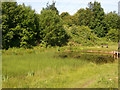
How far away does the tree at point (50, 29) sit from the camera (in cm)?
2897

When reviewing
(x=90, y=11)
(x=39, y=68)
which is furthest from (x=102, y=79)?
(x=90, y=11)

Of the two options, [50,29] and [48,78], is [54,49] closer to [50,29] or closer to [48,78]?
[50,29]

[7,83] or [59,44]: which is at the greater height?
[59,44]

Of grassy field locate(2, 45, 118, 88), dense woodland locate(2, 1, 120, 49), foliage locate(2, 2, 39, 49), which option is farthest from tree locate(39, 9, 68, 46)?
grassy field locate(2, 45, 118, 88)

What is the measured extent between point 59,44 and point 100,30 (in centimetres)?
1770

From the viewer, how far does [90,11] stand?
150 feet

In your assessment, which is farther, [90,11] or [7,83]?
[90,11]

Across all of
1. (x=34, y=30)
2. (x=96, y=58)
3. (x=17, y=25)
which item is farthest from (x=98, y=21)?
(x=96, y=58)

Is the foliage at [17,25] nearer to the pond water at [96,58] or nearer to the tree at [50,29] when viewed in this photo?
the tree at [50,29]

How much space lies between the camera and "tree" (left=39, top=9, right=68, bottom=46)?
29.0 metres

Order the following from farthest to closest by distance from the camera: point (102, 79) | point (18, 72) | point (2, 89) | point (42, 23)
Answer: point (42, 23), point (18, 72), point (102, 79), point (2, 89)

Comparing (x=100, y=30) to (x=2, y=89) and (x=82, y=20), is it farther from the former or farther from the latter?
(x=2, y=89)

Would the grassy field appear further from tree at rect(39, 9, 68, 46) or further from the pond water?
tree at rect(39, 9, 68, 46)

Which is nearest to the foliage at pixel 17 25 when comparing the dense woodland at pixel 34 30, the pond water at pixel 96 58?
the dense woodland at pixel 34 30
